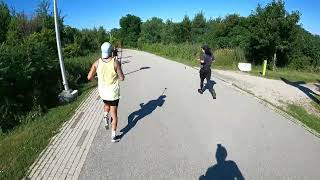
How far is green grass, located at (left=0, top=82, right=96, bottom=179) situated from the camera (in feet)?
19.0

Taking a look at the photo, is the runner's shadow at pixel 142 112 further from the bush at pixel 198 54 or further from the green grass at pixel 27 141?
the bush at pixel 198 54

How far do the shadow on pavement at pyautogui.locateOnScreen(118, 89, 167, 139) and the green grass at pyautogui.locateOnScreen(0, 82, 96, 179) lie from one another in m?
1.63

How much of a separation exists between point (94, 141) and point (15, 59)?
206 inches

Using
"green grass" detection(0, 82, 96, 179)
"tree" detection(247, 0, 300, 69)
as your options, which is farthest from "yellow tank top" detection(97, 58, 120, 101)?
"tree" detection(247, 0, 300, 69)

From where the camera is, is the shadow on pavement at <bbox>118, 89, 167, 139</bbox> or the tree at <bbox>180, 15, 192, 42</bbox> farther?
the tree at <bbox>180, 15, 192, 42</bbox>

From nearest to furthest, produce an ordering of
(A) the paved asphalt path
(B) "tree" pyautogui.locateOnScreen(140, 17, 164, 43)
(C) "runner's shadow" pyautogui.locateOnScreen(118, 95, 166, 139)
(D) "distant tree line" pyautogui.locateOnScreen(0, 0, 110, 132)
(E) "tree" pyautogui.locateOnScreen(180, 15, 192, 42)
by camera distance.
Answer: (A) the paved asphalt path
(C) "runner's shadow" pyautogui.locateOnScreen(118, 95, 166, 139)
(D) "distant tree line" pyautogui.locateOnScreen(0, 0, 110, 132)
(E) "tree" pyautogui.locateOnScreen(180, 15, 192, 42)
(B) "tree" pyautogui.locateOnScreen(140, 17, 164, 43)

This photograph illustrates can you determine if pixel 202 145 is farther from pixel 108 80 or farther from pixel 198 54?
pixel 198 54

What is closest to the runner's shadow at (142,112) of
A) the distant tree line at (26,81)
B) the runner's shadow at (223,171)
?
the runner's shadow at (223,171)

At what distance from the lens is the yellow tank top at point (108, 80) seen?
22.5ft

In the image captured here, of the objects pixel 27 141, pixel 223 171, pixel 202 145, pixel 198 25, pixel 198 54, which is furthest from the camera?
pixel 198 25

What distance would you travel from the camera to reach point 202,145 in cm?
707

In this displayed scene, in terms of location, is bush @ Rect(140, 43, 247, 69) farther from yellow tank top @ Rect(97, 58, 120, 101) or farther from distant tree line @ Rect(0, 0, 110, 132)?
yellow tank top @ Rect(97, 58, 120, 101)

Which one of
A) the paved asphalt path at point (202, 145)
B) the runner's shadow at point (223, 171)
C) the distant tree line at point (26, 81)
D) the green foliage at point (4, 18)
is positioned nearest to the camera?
the runner's shadow at point (223, 171)

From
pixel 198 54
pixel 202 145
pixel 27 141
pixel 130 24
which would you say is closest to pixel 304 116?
pixel 202 145
